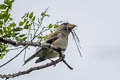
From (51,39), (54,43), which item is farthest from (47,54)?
(51,39)

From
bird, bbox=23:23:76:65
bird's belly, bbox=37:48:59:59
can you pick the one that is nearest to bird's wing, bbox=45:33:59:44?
bird, bbox=23:23:76:65

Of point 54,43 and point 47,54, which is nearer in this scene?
point 47,54

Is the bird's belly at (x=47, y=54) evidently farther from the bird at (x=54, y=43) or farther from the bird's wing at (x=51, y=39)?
the bird's wing at (x=51, y=39)

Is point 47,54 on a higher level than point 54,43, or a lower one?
lower

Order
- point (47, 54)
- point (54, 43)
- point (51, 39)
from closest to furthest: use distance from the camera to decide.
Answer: point (47, 54), point (54, 43), point (51, 39)

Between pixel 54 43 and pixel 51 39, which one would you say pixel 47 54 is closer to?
pixel 54 43

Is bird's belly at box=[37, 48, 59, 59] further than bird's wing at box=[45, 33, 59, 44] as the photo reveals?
No

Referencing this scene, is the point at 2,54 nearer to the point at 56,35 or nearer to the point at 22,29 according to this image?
the point at 22,29

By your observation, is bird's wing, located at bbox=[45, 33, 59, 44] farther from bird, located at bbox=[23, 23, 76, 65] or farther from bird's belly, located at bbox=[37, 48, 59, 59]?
bird's belly, located at bbox=[37, 48, 59, 59]

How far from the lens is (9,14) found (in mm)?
4691

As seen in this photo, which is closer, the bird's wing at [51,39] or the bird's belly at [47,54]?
the bird's belly at [47,54]

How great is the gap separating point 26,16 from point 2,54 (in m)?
0.78

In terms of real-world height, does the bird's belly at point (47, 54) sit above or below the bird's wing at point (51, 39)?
below

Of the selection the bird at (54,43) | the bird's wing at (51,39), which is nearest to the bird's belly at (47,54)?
the bird at (54,43)
